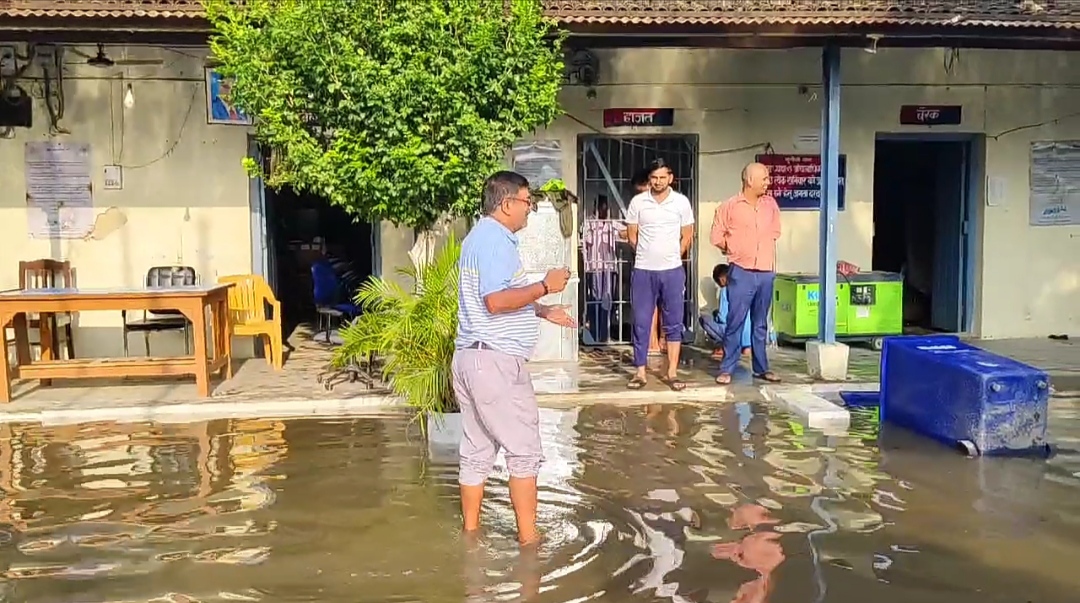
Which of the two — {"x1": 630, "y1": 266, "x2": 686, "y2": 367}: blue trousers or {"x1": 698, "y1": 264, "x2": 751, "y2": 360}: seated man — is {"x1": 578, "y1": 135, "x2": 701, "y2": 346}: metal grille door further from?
{"x1": 630, "y1": 266, "x2": 686, "y2": 367}: blue trousers

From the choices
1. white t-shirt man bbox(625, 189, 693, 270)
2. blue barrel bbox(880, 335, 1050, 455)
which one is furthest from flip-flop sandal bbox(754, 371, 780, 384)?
blue barrel bbox(880, 335, 1050, 455)

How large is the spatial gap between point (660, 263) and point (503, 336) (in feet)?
13.2

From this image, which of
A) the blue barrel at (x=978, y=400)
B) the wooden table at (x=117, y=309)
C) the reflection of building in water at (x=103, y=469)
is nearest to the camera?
the reflection of building in water at (x=103, y=469)

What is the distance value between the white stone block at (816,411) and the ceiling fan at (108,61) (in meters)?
7.00

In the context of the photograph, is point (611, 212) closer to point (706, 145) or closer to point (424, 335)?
point (706, 145)

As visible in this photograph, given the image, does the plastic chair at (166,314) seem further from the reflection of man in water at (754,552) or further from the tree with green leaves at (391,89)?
the reflection of man in water at (754,552)

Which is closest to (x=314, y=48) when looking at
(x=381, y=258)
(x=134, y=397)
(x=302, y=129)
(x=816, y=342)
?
(x=302, y=129)

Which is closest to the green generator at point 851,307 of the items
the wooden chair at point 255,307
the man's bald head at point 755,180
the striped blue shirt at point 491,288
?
the man's bald head at point 755,180

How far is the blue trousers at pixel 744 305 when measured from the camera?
29.3 feet

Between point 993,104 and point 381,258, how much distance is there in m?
6.89

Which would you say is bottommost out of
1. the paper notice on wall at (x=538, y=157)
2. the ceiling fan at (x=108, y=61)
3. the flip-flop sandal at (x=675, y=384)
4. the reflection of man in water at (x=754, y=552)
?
the reflection of man in water at (x=754, y=552)

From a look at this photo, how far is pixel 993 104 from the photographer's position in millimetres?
11922

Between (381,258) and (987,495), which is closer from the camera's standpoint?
(987,495)

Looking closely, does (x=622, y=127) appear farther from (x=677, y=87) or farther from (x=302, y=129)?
(x=302, y=129)
